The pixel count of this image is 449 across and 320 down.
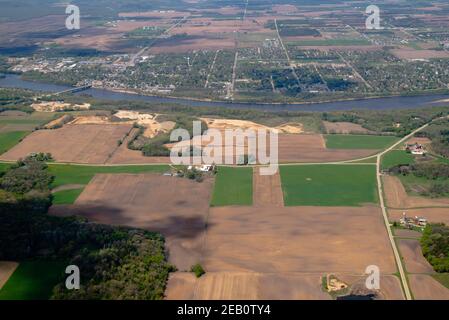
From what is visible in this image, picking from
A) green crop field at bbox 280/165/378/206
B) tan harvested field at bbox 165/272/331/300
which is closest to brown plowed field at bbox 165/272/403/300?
tan harvested field at bbox 165/272/331/300

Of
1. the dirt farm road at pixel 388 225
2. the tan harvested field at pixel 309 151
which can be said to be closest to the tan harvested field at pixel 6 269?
the dirt farm road at pixel 388 225

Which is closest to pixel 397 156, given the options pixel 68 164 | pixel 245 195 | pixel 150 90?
Result: pixel 245 195

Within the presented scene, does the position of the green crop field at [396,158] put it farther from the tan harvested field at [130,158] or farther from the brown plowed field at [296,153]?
the tan harvested field at [130,158]

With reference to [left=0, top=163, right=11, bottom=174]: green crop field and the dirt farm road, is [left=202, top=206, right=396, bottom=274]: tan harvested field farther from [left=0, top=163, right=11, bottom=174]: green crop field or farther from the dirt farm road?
[left=0, top=163, right=11, bottom=174]: green crop field

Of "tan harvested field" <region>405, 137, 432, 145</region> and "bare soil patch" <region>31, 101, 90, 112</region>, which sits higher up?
"bare soil patch" <region>31, 101, 90, 112</region>

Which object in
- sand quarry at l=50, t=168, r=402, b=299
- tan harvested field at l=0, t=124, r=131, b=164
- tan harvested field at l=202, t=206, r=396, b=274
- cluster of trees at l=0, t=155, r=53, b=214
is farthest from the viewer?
tan harvested field at l=0, t=124, r=131, b=164

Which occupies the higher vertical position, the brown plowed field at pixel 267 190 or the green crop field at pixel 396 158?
the green crop field at pixel 396 158
